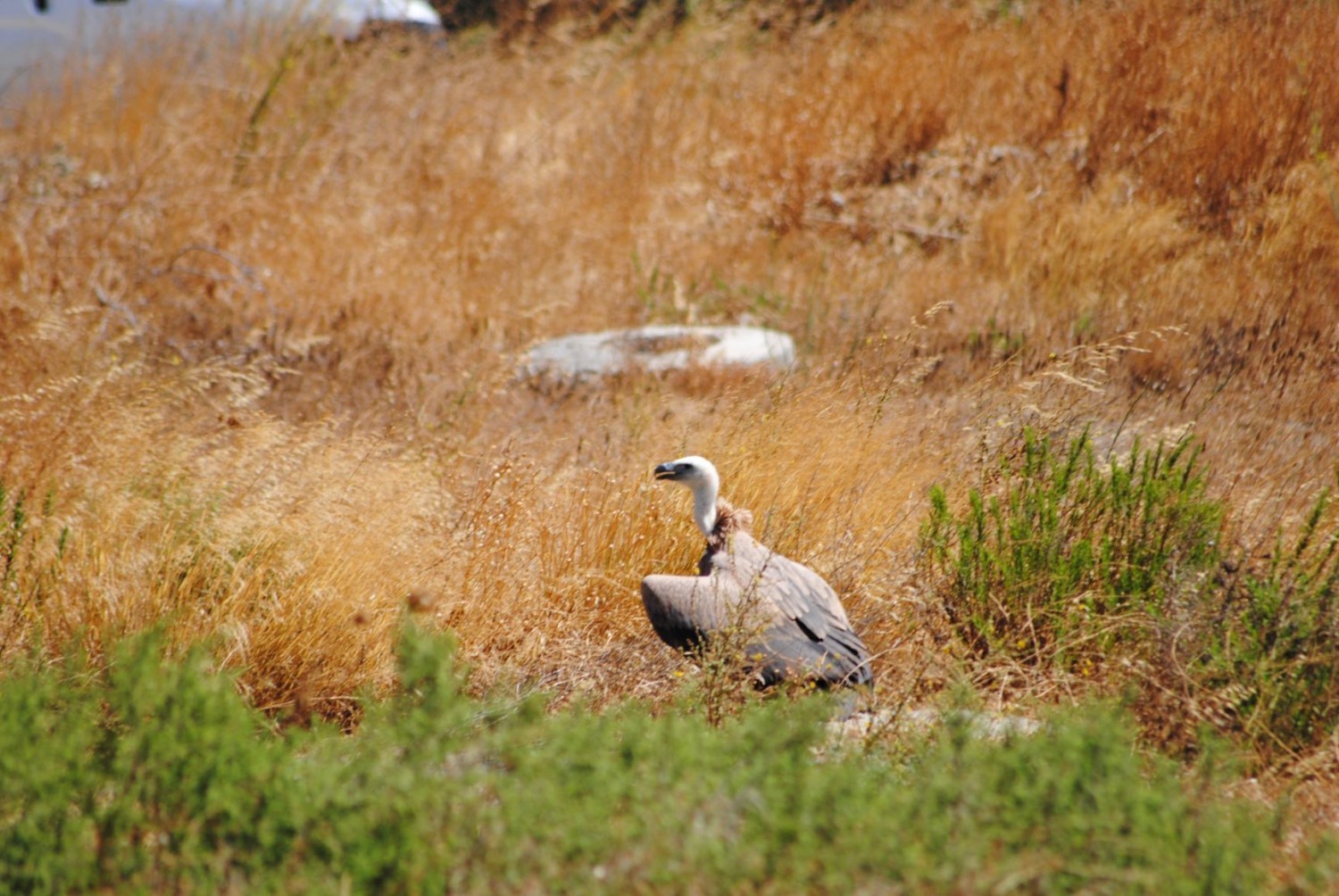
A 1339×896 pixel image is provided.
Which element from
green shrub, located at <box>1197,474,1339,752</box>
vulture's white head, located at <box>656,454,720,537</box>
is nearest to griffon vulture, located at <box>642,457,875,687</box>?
vulture's white head, located at <box>656,454,720,537</box>

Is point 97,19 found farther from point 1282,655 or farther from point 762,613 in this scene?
point 1282,655

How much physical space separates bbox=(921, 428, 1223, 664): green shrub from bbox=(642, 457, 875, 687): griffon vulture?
43 centimetres

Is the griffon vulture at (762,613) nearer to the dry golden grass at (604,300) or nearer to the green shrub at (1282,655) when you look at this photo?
the dry golden grass at (604,300)

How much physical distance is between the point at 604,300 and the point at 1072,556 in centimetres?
445

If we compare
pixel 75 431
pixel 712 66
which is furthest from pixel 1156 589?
pixel 712 66

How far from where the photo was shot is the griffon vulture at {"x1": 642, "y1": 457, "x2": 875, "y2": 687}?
342 cm

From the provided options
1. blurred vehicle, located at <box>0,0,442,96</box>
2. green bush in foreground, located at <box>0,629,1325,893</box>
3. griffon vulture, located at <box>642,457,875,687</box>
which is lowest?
griffon vulture, located at <box>642,457,875,687</box>

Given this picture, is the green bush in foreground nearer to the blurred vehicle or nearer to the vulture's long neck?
the vulture's long neck

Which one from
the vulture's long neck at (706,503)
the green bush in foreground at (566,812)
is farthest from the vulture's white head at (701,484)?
the green bush in foreground at (566,812)

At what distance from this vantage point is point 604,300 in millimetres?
7648

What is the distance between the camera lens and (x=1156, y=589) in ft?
11.9

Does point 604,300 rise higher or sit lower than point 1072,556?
lower

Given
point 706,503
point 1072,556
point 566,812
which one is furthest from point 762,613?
point 566,812

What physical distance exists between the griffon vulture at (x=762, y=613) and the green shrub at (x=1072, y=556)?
43 cm
